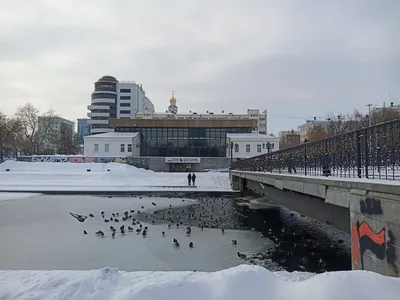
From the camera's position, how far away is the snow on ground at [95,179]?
38219 mm

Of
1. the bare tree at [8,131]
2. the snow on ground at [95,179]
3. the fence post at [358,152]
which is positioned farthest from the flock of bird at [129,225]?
the bare tree at [8,131]

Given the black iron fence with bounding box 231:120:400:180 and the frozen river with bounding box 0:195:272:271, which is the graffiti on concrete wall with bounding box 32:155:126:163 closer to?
the frozen river with bounding box 0:195:272:271

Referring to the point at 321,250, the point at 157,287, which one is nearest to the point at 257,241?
the point at 321,250

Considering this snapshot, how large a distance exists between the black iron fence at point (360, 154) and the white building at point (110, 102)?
10367 cm

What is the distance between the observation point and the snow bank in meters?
4.53

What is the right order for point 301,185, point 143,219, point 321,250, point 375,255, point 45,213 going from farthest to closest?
point 45,213
point 143,219
point 321,250
point 301,185
point 375,255

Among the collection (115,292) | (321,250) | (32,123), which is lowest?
(321,250)

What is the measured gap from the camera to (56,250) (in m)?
11.2

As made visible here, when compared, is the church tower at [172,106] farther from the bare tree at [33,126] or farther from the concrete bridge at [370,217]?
the concrete bridge at [370,217]

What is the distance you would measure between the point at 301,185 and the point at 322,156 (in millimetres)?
1368

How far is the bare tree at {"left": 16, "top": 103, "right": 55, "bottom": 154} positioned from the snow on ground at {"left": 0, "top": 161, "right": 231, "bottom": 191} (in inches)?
1070

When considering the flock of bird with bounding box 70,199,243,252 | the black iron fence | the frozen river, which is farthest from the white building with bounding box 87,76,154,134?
the black iron fence

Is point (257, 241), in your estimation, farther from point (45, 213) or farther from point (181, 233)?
point (45, 213)

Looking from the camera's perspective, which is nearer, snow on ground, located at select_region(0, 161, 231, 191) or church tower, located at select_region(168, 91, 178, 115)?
snow on ground, located at select_region(0, 161, 231, 191)
